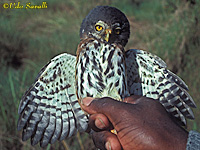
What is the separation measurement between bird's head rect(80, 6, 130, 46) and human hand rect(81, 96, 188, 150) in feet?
2.25

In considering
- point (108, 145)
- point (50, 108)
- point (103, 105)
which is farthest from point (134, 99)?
point (50, 108)

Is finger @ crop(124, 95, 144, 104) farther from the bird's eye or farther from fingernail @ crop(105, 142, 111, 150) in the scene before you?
the bird's eye

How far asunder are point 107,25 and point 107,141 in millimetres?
1117

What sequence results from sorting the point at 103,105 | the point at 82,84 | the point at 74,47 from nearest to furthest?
the point at 103,105 → the point at 82,84 → the point at 74,47

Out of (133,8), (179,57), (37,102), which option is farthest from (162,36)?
(133,8)

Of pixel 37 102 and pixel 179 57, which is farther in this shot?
pixel 179 57

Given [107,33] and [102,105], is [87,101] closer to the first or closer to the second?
[102,105]

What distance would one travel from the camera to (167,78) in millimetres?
3020

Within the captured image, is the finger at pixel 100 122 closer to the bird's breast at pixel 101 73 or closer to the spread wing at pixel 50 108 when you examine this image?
the bird's breast at pixel 101 73

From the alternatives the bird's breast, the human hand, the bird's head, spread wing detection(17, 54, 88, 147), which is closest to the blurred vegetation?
spread wing detection(17, 54, 88, 147)

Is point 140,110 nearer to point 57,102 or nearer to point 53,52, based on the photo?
point 57,102

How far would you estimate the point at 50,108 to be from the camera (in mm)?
2971

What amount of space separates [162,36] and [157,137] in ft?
10.8

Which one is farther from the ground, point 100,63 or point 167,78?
point 100,63
